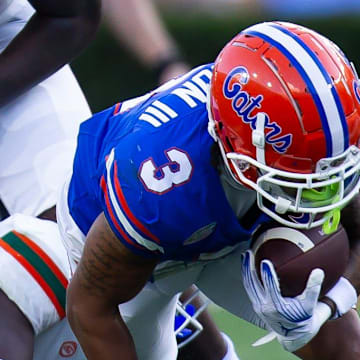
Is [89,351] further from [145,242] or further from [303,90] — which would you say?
[303,90]

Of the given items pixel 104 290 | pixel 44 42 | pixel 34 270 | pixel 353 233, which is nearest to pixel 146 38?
pixel 44 42

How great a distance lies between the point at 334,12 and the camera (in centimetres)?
989

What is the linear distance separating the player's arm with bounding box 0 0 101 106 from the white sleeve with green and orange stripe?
0.45m

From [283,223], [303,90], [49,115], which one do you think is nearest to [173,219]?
[283,223]

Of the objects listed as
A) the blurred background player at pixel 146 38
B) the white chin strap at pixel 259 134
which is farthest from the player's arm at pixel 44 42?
the blurred background player at pixel 146 38

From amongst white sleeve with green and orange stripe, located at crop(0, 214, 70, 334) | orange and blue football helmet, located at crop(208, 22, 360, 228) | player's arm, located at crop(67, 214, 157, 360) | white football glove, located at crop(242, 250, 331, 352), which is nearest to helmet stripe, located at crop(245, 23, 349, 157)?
orange and blue football helmet, located at crop(208, 22, 360, 228)

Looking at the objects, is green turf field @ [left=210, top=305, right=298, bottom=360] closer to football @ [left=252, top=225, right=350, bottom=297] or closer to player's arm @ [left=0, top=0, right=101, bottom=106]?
football @ [left=252, top=225, right=350, bottom=297]

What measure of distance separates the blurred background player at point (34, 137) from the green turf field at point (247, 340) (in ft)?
4.09

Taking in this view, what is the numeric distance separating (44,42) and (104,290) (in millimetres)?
880

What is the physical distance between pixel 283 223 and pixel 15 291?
966 mm

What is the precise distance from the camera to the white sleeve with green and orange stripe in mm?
3352

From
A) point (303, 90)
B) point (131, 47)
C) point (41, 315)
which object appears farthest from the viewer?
point (131, 47)

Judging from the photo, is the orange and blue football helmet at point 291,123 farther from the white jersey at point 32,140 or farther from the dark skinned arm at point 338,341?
the white jersey at point 32,140

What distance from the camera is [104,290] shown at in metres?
3.05
